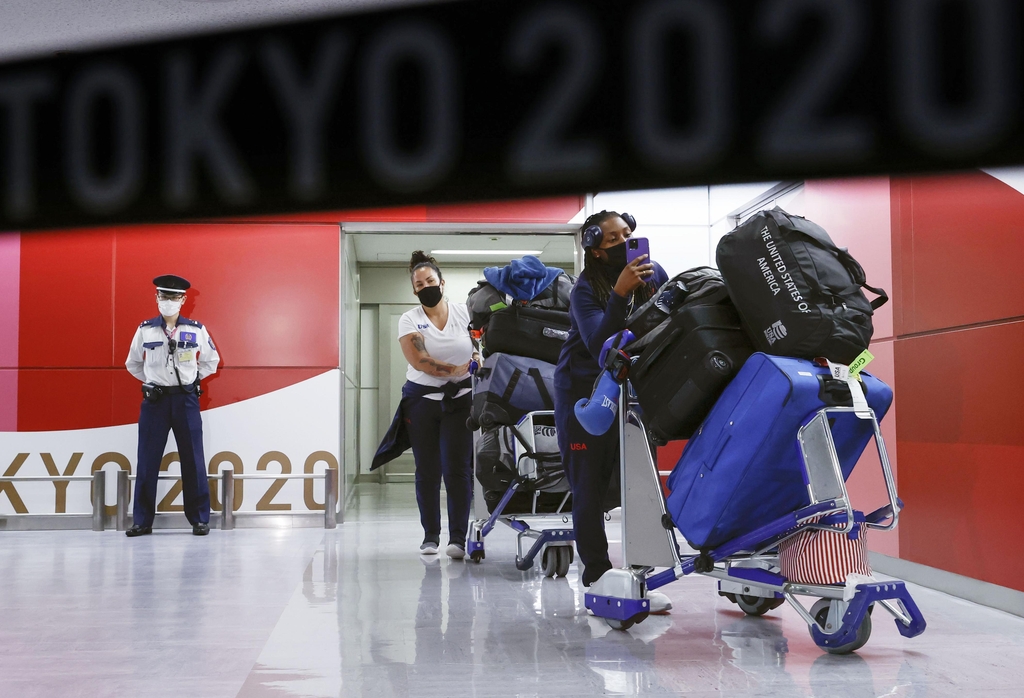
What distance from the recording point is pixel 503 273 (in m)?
3.79

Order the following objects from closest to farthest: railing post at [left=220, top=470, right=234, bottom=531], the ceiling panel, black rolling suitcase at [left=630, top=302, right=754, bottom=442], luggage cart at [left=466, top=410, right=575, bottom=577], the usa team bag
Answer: the usa team bag
black rolling suitcase at [left=630, top=302, right=754, bottom=442]
luggage cart at [left=466, top=410, right=575, bottom=577]
railing post at [left=220, top=470, right=234, bottom=531]
the ceiling panel

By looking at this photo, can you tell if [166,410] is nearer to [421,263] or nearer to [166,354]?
[166,354]

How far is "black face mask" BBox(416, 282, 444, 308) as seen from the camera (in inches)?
175

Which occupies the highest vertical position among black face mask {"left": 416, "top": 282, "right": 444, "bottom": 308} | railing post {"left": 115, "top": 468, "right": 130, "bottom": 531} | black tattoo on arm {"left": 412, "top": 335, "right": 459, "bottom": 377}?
black face mask {"left": 416, "top": 282, "right": 444, "bottom": 308}

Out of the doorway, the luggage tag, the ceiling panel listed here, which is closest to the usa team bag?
the luggage tag

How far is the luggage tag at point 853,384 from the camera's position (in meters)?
2.14

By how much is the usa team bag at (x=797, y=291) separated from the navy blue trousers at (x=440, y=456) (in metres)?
2.39

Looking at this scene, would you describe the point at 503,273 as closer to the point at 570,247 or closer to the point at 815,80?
the point at 815,80

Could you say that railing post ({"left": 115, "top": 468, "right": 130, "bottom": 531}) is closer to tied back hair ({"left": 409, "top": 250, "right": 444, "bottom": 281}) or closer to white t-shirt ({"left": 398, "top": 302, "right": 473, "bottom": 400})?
white t-shirt ({"left": 398, "top": 302, "right": 473, "bottom": 400})

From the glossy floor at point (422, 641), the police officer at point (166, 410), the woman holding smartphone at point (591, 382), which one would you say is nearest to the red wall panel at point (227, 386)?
the police officer at point (166, 410)

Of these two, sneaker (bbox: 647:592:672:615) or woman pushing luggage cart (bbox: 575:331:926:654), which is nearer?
woman pushing luggage cart (bbox: 575:331:926:654)

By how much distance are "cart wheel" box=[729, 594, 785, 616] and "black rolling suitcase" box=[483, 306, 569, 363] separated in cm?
138

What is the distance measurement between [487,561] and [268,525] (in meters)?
2.43

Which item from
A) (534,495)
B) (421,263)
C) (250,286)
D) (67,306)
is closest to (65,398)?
(67,306)
